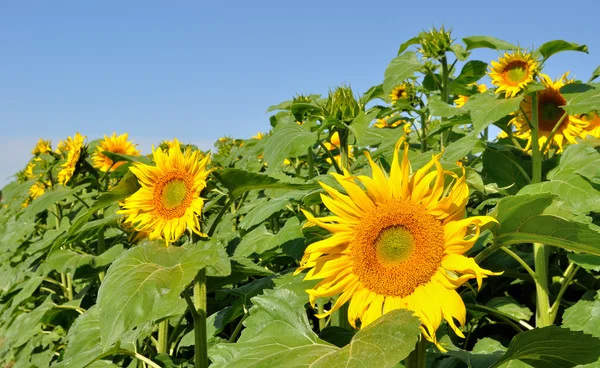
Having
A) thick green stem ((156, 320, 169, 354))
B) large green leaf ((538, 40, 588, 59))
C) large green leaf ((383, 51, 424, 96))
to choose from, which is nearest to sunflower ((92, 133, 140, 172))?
thick green stem ((156, 320, 169, 354))

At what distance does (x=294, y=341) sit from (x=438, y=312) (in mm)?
310

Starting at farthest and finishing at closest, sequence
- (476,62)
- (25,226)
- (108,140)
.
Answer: (25,226), (108,140), (476,62)

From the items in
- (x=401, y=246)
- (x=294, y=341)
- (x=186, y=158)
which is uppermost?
(x=186, y=158)

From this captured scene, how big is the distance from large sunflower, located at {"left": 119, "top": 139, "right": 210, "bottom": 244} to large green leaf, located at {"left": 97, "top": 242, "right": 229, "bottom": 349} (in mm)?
168

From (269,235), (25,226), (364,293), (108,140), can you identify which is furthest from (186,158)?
(25,226)

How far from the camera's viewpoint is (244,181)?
1.83m

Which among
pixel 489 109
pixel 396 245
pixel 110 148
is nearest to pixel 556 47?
pixel 489 109

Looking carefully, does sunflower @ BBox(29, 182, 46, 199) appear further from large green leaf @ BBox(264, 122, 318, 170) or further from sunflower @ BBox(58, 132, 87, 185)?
large green leaf @ BBox(264, 122, 318, 170)

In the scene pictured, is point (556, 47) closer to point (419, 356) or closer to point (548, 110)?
point (548, 110)

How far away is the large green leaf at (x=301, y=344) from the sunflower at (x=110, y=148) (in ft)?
8.77

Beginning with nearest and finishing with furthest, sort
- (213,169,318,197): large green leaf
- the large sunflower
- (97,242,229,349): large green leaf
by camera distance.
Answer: (97,242,229,349): large green leaf < (213,169,318,197): large green leaf < the large sunflower

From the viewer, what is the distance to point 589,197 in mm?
1897

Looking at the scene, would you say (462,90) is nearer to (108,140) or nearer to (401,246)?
(401,246)

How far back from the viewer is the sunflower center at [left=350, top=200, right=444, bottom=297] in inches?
50.9
